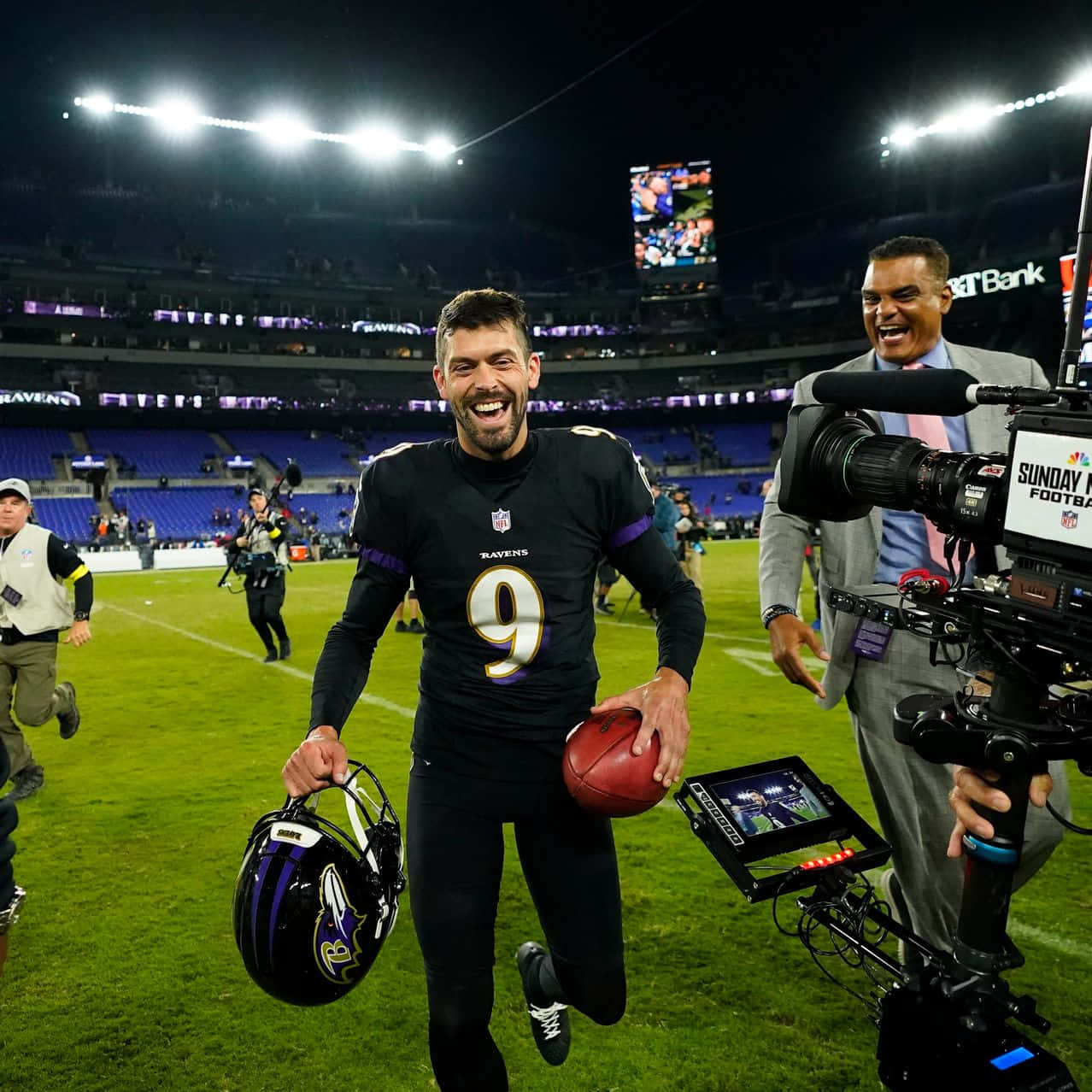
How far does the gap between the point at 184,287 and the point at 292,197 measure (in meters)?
10.7

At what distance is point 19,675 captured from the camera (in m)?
6.09

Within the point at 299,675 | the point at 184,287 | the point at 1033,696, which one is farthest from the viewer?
the point at 184,287

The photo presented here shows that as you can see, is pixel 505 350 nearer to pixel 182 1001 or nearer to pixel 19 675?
pixel 182 1001

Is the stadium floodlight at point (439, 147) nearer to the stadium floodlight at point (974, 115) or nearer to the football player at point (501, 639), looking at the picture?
the stadium floodlight at point (974, 115)

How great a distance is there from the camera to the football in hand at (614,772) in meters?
2.26

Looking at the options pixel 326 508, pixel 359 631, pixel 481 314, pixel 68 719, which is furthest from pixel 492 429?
pixel 326 508

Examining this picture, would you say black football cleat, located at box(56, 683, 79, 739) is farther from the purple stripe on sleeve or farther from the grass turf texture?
the purple stripe on sleeve

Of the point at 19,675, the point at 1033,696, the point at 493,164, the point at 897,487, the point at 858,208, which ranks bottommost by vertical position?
the point at 19,675

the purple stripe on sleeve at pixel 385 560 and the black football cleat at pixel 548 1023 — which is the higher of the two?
the purple stripe on sleeve at pixel 385 560

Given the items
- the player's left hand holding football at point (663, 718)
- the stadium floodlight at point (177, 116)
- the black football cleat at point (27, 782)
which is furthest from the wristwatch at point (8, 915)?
the stadium floodlight at point (177, 116)

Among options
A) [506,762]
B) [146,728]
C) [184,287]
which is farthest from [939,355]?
[184,287]

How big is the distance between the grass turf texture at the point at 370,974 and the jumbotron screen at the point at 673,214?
157 ft

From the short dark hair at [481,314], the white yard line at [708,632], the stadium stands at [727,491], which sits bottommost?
the stadium stands at [727,491]

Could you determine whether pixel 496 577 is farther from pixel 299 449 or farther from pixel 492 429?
pixel 299 449
